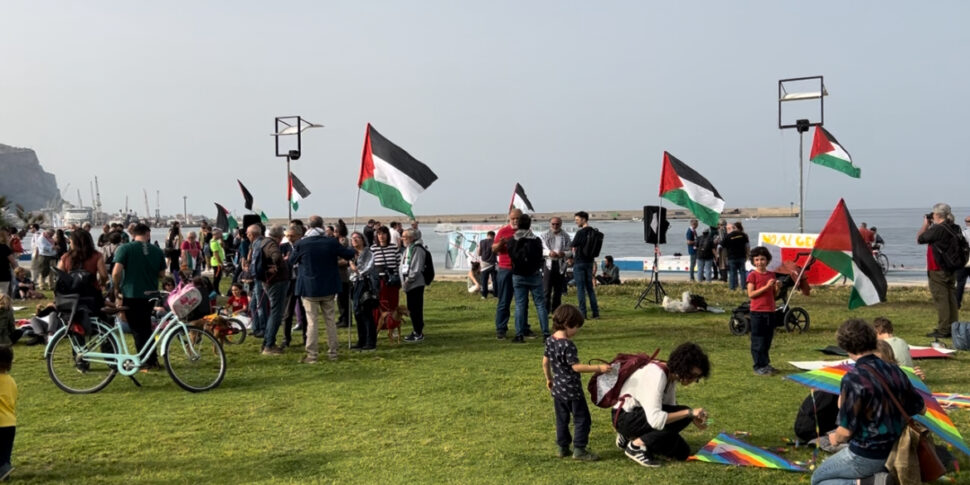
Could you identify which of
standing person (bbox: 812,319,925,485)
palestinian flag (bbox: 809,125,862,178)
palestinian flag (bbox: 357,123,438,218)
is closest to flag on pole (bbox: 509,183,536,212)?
palestinian flag (bbox: 809,125,862,178)

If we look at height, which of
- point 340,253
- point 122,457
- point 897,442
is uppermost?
point 340,253

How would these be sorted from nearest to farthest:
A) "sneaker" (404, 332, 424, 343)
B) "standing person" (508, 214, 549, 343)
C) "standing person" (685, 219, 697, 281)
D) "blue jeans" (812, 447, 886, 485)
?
"blue jeans" (812, 447, 886, 485) → "standing person" (508, 214, 549, 343) → "sneaker" (404, 332, 424, 343) → "standing person" (685, 219, 697, 281)

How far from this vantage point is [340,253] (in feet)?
Result: 31.5

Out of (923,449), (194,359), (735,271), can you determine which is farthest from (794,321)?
(194,359)

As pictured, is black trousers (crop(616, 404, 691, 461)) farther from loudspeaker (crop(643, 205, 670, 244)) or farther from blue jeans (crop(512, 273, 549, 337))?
loudspeaker (crop(643, 205, 670, 244))

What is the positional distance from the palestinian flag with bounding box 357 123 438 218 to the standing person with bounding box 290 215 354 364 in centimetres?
167

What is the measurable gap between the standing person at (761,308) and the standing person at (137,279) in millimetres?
6584

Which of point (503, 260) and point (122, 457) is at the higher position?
point (503, 260)

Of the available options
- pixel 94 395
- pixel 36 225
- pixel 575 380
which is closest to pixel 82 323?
pixel 94 395

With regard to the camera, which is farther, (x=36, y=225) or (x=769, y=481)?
(x=36, y=225)

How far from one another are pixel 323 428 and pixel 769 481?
3.56 m

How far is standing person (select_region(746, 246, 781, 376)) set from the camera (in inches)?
328

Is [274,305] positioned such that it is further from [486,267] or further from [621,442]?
[486,267]

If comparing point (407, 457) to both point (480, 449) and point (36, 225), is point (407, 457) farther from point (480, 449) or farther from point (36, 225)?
point (36, 225)
